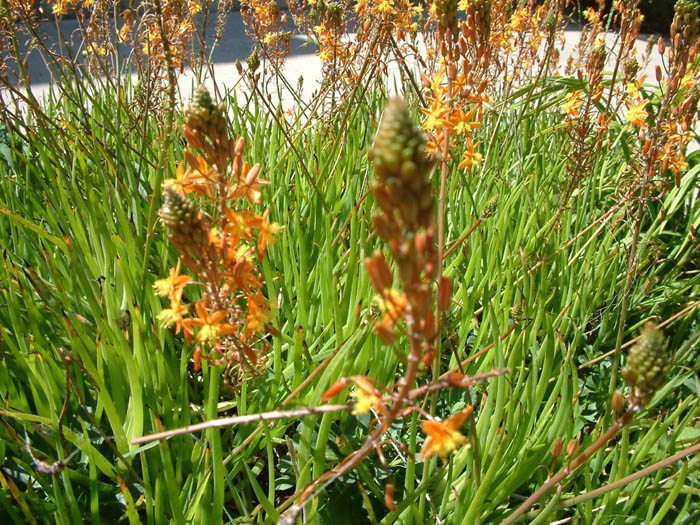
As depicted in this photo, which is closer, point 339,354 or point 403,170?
point 403,170

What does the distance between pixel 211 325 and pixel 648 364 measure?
28.0 inches

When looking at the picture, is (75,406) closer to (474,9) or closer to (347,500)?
(347,500)

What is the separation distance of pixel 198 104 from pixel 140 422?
77 centimetres

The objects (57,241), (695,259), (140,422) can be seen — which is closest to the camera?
(140,422)

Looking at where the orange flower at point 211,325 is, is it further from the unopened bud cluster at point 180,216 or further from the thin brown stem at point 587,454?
the thin brown stem at point 587,454

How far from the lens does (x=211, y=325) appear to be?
0.94 meters

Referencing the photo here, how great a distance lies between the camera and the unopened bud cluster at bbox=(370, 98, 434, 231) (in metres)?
0.54

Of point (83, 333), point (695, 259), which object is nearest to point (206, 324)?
point (83, 333)

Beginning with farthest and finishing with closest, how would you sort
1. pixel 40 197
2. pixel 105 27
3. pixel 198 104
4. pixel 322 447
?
pixel 105 27 < pixel 40 197 < pixel 322 447 < pixel 198 104

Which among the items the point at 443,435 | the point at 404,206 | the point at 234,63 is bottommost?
the point at 443,435

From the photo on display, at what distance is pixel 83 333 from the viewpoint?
4.54 feet

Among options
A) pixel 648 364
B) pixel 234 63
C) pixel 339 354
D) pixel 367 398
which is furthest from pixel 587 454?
pixel 234 63

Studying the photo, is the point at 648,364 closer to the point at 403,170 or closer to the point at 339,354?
the point at 403,170

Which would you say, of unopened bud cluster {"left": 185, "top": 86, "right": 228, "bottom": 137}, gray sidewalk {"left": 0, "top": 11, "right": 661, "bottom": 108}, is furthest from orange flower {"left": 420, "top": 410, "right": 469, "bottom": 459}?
gray sidewalk {"left": 0, "top": 11, "right": 661, "bottom": 108}
